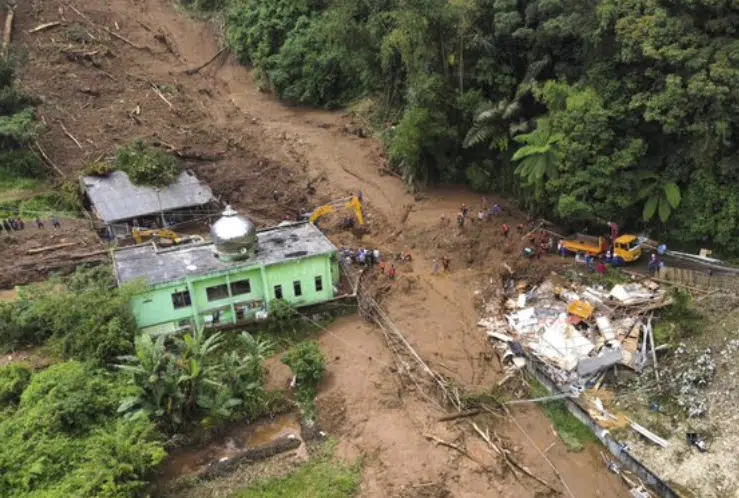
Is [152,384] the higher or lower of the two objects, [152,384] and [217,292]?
the lower

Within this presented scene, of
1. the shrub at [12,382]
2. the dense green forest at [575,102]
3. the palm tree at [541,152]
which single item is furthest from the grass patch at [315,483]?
the palm tree at [541,152]

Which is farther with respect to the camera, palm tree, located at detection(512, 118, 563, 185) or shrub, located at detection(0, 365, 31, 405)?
palm tree, located at detection(512, 118, 563, 185)

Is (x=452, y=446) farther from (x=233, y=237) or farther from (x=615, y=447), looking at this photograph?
(x=233, y=237)

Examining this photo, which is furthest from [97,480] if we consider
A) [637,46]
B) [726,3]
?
[726,3]

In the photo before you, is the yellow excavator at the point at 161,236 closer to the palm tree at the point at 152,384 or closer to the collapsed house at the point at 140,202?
the collapsed house at the point at 140,202

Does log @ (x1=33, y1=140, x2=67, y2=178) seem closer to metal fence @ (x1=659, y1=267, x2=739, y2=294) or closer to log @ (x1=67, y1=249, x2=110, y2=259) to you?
log @ (x1=67, y1=249, x2=110, y2=259)

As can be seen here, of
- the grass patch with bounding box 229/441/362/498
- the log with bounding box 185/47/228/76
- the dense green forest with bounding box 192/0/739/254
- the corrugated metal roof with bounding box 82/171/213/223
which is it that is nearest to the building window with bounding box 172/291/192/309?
the grass patch with bounding box 229/441/362/498

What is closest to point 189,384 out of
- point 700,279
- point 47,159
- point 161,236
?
point 161,236
